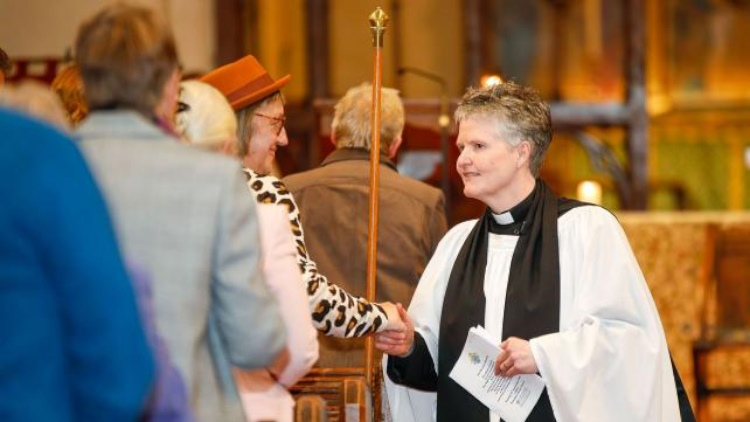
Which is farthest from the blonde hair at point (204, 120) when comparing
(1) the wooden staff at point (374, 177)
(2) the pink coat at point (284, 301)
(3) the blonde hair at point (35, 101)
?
(1) the wooden staff at point (374, 177)

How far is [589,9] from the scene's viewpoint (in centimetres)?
947

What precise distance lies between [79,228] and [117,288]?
117mm

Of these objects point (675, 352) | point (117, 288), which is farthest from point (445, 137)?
point (117, 288)

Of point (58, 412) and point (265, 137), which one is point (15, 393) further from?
point (265, 137)

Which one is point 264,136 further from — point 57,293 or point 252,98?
point 57,293

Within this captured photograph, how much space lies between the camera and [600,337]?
411 cm

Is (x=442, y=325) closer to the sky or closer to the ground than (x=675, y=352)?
closer to the sky

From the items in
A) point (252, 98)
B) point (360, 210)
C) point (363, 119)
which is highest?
point (252, 98)

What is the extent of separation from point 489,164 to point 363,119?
109cm

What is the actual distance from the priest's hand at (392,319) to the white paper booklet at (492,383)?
21 cm

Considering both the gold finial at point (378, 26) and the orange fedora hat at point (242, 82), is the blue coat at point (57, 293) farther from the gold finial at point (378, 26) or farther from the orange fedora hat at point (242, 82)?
the gold finial at point (378, 26)

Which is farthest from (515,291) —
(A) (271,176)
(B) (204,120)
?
(B) (204,120)

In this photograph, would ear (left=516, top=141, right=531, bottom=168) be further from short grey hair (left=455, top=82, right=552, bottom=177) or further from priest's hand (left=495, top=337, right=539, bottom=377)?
priest's hand (left=495, top=337, right=539, bottom=377)

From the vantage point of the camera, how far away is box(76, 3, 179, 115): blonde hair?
2.69 meters
